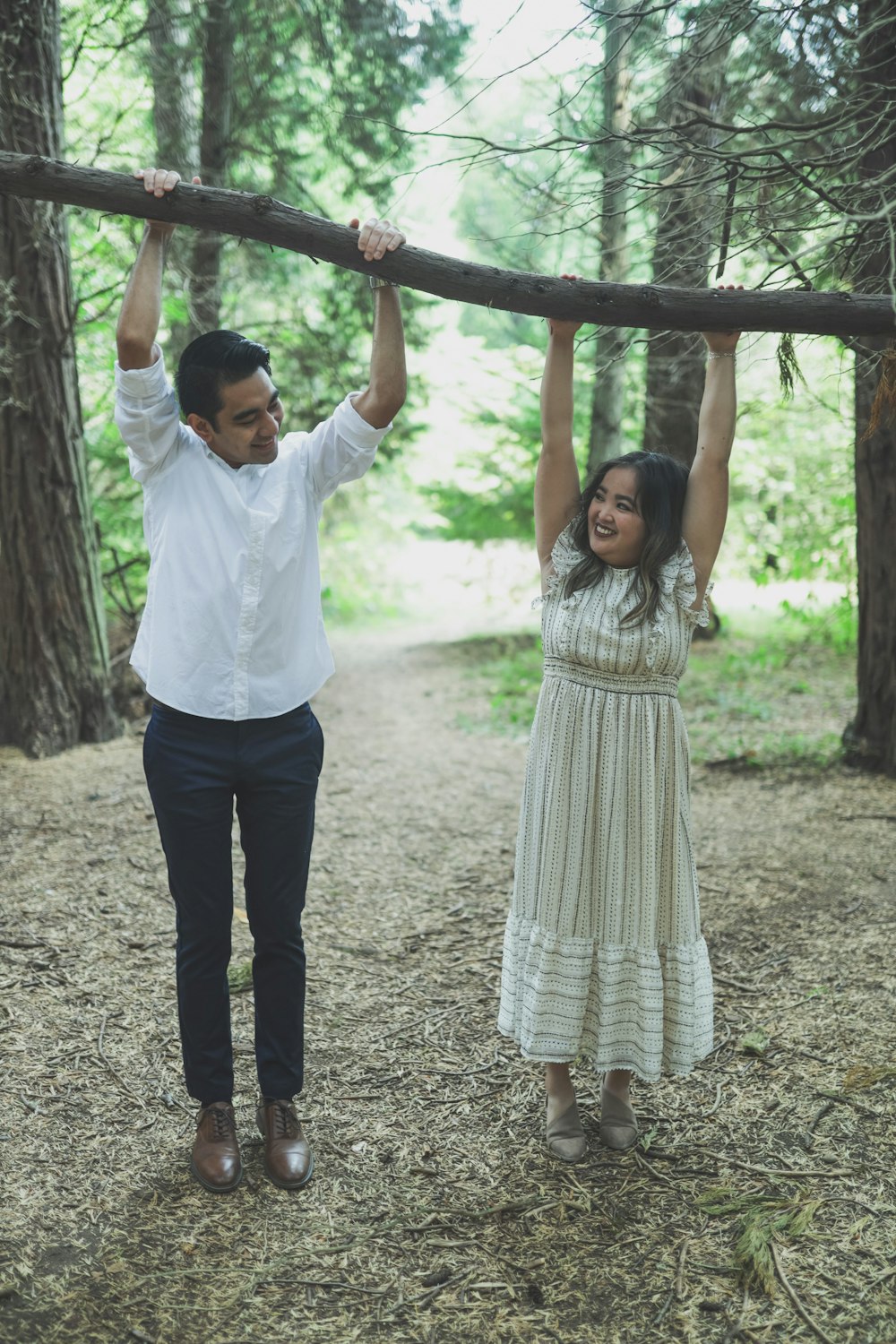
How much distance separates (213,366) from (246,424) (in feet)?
0.53

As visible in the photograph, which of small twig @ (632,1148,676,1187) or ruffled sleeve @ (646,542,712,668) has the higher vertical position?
ruffled sleeve @ (646,542,712,668)

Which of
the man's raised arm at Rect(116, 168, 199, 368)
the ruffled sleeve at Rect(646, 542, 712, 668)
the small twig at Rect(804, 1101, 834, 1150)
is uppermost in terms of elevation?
the man's raised arm at Rect(116, 168, 199, 368)

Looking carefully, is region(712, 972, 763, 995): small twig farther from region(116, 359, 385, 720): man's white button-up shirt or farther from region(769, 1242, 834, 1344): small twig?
region(116, 359, 385, 720): man's white button-up shirt

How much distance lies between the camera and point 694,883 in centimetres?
287

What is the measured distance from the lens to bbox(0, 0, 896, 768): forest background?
140 inches

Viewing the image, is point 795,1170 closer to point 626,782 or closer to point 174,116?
point 626,782

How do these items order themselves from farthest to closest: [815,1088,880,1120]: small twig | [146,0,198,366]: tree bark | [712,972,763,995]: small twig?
[146,0,198,366]: tree bark → [712,972,763,995]: small twig → [815,1088,880,1120]: small twig

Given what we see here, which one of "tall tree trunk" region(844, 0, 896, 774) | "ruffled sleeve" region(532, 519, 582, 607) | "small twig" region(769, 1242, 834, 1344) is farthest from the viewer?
"tall tree trunk" region(844, 0, 896, 774)

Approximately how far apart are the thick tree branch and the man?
7 cm

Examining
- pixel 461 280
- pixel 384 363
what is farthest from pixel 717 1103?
pixel 461 280

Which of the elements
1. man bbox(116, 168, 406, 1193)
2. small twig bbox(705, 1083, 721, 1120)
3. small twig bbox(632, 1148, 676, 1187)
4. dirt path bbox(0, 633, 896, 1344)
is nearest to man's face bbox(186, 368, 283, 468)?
man bbox(116, 168, 406, 1193)

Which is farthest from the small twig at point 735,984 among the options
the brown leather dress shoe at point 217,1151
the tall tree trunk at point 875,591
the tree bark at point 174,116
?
the tree bark at point 174,116

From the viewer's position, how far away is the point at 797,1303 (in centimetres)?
238

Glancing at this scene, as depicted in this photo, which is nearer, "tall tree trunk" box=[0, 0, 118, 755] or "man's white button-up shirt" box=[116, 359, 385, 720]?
"man's white button-up shirt" box=[116, 359, 385, 720]
